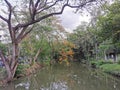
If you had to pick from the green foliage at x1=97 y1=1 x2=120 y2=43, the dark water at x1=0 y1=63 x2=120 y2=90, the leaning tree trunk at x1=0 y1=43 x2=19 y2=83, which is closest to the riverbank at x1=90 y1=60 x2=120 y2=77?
the dark water at x1=0 y1=63 x2=120 y2=90

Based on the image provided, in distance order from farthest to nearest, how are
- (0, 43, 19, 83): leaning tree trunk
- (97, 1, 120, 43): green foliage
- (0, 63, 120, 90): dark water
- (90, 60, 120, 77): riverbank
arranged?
1. (90, 60, 120, 77): riverbank
2. (97, 1, 120, 43): green foliage
3. (0, 43, 19, 83): leaning tree trunk
4. (0, 63, 120, 90): dark water

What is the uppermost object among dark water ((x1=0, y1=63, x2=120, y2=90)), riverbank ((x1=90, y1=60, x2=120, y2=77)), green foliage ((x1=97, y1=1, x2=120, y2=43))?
green foliage ((x1=97, y1=1, x2=120, y2=43))

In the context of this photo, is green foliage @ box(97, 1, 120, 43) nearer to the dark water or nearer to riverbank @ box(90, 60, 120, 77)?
riverbank @ box(90, 60, 120, 77)

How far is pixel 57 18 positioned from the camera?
94.0 ft

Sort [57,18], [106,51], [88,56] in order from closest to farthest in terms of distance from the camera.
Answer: [57,18] → [106,51] → [88,56]

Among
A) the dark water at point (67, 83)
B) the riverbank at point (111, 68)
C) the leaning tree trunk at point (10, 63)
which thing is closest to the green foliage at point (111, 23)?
the riverbank at point (111, 68)

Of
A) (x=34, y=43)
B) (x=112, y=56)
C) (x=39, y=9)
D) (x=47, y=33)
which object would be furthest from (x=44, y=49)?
(x=39, y=9)

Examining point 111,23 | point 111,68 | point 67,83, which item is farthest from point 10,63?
point 111,68

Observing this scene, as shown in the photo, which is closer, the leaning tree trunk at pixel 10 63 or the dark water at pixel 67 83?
the dark water at pixel 67 83

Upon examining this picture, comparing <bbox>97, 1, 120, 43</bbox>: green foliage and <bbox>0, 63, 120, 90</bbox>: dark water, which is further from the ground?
<bbox>97, 1, 120, 43</bbox>: green foliage

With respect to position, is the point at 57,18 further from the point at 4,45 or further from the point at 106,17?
the point at 106,17

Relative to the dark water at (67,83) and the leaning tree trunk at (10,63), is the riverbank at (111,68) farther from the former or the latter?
the leaning tree trunk at (10,63)

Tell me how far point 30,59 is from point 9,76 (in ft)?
43.5

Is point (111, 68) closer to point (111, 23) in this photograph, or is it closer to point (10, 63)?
point (111, 23)
